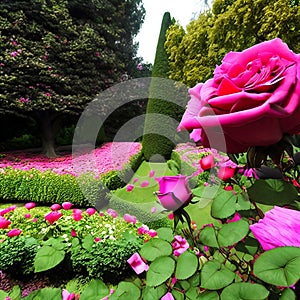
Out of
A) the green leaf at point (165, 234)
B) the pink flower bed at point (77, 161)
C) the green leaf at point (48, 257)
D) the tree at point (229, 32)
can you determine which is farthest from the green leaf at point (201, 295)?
the tree at point (229, 32)

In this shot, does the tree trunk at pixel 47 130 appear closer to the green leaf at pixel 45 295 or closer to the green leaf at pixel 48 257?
the green leaf at pixel 48 257

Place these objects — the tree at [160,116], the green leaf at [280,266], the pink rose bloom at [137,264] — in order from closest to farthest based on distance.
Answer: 1. the green leaf at [280,266]
2. the pink rose bloom at [137,264]
3. the tree at [160,116]

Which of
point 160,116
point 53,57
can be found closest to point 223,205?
point 160,116

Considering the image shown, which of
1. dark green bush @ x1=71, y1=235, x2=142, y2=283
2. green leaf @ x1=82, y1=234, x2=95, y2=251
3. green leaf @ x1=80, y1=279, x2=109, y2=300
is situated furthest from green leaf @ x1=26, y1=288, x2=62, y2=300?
dark green bush @ x1=71, y1=235, x2=142, y2=283

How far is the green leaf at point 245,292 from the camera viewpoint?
299mm

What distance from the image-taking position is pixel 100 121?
12.2 meters

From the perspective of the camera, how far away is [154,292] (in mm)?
402

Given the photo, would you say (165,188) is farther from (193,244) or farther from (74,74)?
(74,74)

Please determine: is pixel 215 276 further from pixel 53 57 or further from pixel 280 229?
pixel 53 57

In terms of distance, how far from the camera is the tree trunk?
10727mm

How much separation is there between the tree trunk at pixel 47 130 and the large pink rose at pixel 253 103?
10.9m

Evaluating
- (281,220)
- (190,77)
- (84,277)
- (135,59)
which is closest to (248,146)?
(281,220)

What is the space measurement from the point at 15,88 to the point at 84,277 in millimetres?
7752

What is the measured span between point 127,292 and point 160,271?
51 mm
